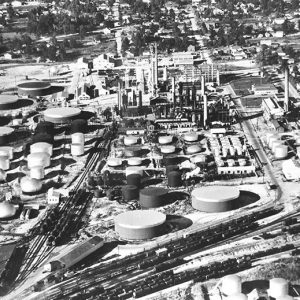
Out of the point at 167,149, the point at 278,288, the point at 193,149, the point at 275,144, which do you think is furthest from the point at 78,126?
the point at 278,288

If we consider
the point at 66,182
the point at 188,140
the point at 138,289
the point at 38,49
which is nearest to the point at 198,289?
the point at 138,289

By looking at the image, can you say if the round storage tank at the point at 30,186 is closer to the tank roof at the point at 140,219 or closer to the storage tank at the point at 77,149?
the storage tank at the point at 77,149

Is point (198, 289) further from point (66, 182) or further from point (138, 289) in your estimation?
point (66, 182)

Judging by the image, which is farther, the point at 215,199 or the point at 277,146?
the point at 277,146

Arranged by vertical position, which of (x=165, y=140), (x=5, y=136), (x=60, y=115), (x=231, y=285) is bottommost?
(x=231, y=285)

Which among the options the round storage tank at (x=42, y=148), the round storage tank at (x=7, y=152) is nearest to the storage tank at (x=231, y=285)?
the round storage tank at (x=42, y=148)

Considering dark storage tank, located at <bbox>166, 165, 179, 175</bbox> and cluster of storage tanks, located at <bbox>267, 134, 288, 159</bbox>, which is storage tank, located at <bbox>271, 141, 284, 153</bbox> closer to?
cluster of storage tanks, located at <bbox>267, 134, 288, 159</bbox>

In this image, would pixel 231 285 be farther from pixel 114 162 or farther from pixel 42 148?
pixel 42 148
